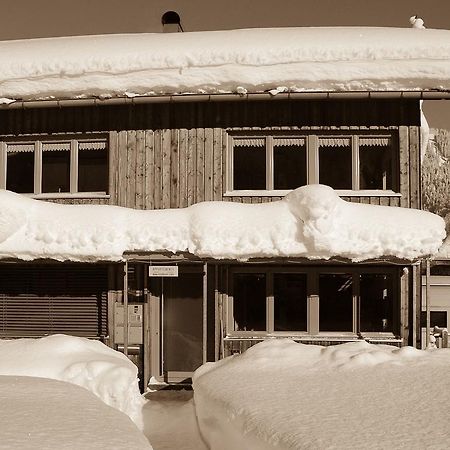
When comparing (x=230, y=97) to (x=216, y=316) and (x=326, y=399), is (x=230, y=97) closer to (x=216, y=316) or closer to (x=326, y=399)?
(x=216, y=316)

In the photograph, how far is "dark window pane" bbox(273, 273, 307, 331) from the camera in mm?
10883

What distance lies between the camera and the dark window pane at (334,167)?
1104 centimetres

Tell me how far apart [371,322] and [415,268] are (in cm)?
145

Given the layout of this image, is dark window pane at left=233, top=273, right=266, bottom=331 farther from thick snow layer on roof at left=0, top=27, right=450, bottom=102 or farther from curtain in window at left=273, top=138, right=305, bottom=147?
thick snow layer on roof at left=0, top=27, right=450, bottom=102

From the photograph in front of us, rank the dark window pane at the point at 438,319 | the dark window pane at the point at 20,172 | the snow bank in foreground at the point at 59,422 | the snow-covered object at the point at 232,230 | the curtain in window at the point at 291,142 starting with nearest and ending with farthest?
the snow bank in foreground at the point at 59,422 → the snow-covered object at the point at 232,230 → the curtain in window at the point at 291,142 → the dark window pane at the point at 20,172 → the dark window pane at the point at 438,319

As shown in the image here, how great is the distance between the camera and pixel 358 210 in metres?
9.77

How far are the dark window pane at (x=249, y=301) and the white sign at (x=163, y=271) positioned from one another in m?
1.74

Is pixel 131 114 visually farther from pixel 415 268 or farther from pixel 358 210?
pixel 415 268

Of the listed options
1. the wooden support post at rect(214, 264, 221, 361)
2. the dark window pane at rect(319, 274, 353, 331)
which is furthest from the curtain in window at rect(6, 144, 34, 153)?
the dark window pane at rect(319, 274, 353, 331)

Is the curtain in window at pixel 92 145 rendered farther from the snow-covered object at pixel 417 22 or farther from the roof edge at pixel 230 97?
the snow-covered object at pixel 417 22

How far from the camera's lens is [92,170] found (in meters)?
11.5

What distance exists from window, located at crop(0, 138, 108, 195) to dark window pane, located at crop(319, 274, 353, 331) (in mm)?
5005

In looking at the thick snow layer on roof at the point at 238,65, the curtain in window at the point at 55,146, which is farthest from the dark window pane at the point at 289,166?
the curtain in window at the point at 55,146

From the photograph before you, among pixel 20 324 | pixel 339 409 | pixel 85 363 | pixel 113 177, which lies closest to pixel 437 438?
pixel 339 409
